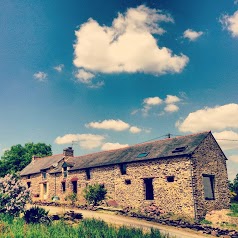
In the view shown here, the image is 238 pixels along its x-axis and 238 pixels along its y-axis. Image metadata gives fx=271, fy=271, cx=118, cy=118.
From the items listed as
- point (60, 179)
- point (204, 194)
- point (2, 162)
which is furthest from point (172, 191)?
point (2, 162)

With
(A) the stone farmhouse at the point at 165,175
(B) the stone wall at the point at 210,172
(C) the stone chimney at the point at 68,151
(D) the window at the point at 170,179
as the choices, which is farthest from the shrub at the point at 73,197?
(B) the stone wall at the point at 210,172

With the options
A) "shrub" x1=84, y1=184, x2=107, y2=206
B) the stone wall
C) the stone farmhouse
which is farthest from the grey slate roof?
"shrub" x1=84, y1=184, x2=107, y2=206

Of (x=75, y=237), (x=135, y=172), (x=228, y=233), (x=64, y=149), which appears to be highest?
(x=64, y=149)

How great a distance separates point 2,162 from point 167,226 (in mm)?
46406

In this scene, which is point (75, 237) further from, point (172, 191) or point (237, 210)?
point (237, 210)

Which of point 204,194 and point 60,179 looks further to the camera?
point 60,179

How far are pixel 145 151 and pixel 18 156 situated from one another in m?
37.7

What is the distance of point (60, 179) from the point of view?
34.8m

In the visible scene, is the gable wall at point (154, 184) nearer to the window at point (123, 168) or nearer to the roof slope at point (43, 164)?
the window at point (123, 168)

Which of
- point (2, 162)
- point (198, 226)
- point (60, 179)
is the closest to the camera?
point (198, 226)

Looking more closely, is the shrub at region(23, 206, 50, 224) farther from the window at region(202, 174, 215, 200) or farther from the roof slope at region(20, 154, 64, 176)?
the roof slope at region(20, 154, 64, 176)

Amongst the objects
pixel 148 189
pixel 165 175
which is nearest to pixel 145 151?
pixel 148 189

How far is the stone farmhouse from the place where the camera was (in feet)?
76.1

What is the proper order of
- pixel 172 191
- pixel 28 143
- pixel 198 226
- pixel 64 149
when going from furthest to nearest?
pixel 28 143, pixel 64 149, pixel 172 191, pixel 198 226
